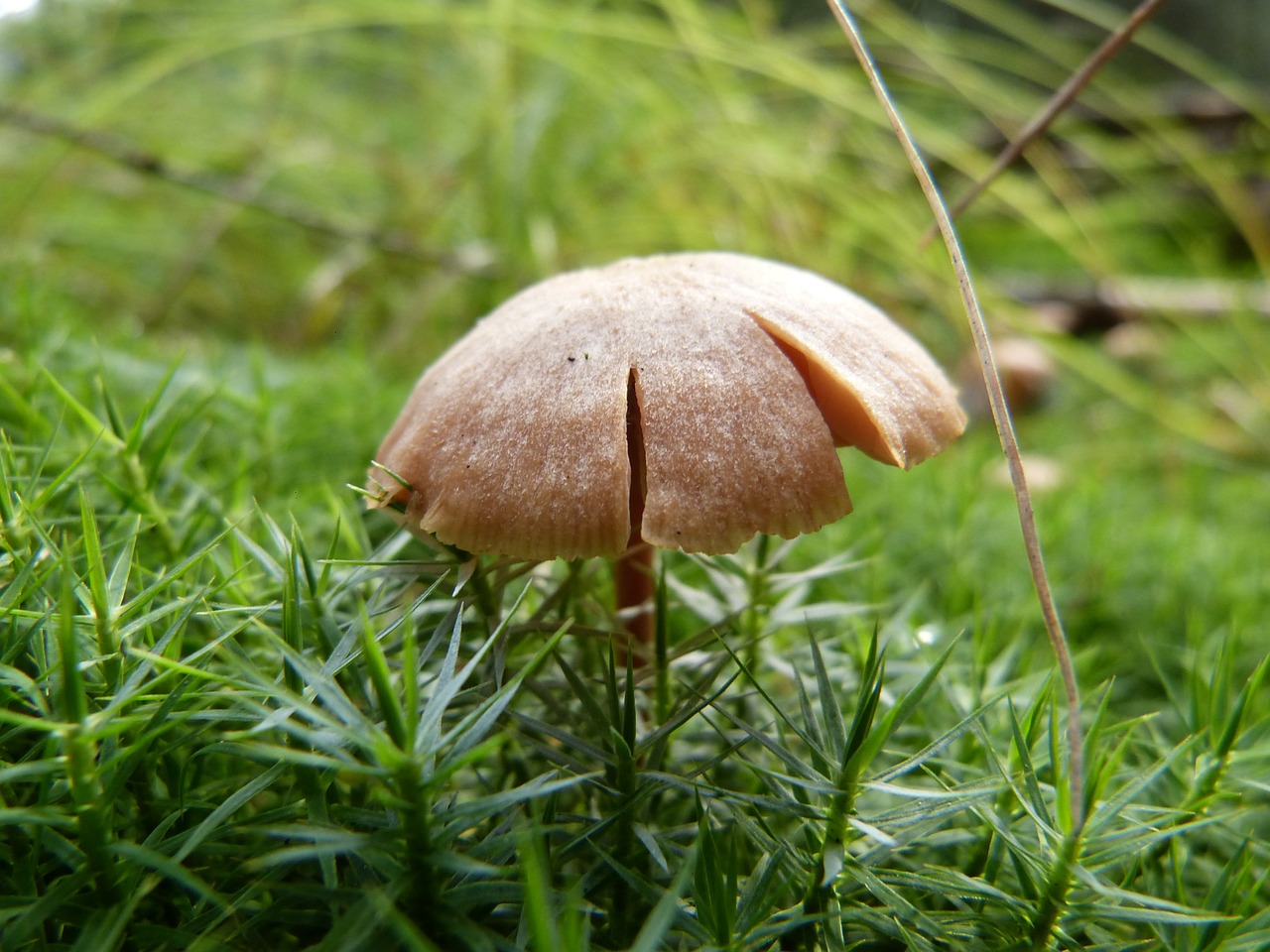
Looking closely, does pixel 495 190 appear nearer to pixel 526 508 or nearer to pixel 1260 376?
pixel 526 508

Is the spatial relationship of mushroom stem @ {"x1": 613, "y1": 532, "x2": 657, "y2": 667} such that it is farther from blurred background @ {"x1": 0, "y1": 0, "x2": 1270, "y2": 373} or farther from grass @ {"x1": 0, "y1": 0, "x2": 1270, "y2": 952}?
blurred background @ {"x1": 0, "y1": 0, "x2": 1270, "y2": 373}

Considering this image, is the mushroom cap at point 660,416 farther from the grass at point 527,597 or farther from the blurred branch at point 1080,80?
the blurred branch at point 1080,80

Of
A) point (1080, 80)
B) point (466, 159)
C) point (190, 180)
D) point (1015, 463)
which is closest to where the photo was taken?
point (1015, 463)


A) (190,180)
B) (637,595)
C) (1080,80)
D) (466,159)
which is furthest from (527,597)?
(466,159)

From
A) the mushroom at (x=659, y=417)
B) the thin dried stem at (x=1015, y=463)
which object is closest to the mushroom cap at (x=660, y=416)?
the mushroom at (x=659, y=417)

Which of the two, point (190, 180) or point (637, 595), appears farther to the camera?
point (190, 180)

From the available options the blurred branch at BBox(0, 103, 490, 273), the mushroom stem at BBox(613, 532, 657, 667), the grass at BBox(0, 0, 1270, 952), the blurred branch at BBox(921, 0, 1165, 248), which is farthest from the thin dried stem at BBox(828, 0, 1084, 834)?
the blurred branch at BBox(0, 103, 490, 273)

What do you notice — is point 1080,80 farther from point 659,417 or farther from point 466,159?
point 466,159
